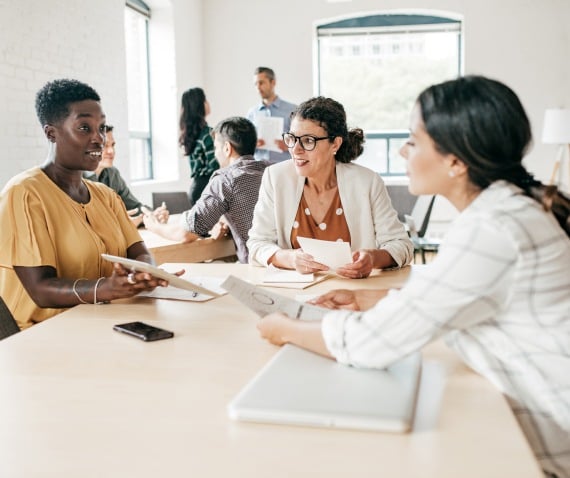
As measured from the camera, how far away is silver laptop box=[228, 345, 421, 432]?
982 mm

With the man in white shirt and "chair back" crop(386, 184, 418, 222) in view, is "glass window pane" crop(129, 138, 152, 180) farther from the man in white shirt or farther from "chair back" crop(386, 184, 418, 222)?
"chair back" crop(386, 184, 418, 222)

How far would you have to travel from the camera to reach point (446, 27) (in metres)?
7.56

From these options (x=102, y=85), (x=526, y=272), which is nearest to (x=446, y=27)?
(x=102, y=85)

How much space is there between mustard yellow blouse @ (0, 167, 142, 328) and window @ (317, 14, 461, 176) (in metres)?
5.74

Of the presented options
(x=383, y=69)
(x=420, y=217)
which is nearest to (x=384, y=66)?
(x=383, y=69)

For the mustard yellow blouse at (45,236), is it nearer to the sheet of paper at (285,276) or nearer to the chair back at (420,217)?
the sheet of paper at (285,276)

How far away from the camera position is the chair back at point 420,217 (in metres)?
5.25

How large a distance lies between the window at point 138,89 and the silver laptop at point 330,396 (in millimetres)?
5842

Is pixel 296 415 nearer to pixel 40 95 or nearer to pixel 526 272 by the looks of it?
pixel 526 272

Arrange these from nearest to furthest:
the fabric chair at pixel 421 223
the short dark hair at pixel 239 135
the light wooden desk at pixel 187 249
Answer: the light wooden desk at pixel 187 249 < the short dark hair at pixel 239 135 < the fabric chair at pixel 421 223

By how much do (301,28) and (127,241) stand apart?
5867 mm

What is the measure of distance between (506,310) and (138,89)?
626 cm

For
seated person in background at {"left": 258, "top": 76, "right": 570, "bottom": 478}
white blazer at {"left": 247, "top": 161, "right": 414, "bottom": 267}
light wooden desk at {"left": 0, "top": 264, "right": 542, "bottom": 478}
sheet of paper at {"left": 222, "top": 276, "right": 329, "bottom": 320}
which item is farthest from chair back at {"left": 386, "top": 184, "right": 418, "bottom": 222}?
seated person in background at {"left": 258, "top": 76, "right": 570, "bottom": 478}

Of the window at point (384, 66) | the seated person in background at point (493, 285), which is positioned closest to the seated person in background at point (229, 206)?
the seated person in background at point (493, 285)
